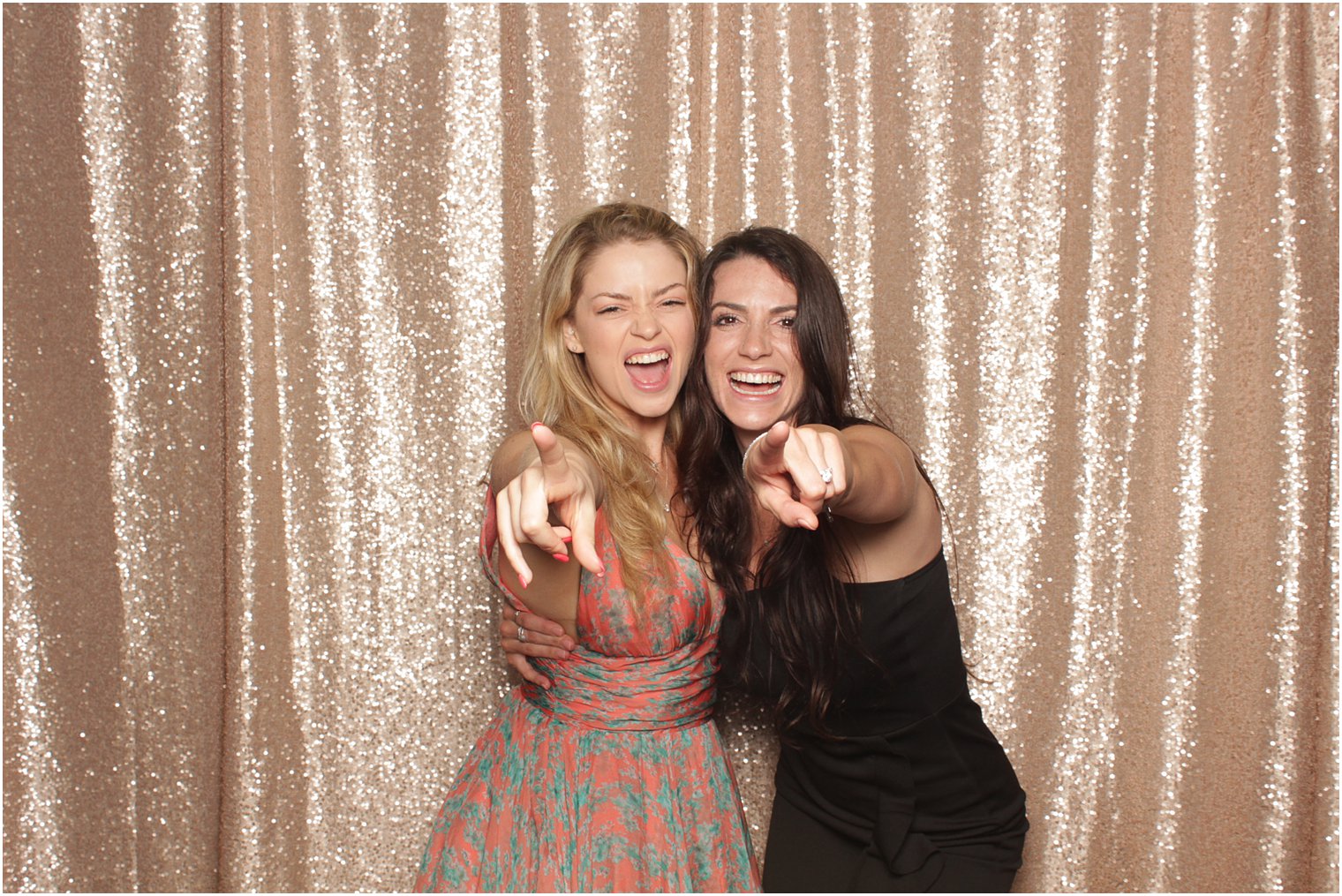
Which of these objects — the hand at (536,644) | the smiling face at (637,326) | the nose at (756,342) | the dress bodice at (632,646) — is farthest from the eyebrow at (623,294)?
the hand at (536,644)

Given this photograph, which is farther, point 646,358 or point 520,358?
point 520,358

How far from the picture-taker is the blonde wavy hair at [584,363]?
1.40 meters

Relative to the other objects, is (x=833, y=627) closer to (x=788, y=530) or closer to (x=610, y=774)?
(x=788, y=530)

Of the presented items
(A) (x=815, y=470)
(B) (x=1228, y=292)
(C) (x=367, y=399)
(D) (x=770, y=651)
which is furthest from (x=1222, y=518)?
(C) (x=367, y=399)

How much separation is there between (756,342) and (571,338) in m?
0.25

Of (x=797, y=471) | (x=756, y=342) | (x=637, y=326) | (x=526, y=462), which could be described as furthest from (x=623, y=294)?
(x=797, y=471)

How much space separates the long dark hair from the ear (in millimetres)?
159

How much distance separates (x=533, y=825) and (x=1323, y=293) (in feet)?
4.60

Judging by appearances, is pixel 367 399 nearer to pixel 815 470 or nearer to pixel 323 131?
pixel 323 131

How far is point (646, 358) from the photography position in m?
1.42

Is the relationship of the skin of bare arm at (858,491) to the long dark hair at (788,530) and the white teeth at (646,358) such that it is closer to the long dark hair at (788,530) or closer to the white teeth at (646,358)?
the long dark hair at (788,530)

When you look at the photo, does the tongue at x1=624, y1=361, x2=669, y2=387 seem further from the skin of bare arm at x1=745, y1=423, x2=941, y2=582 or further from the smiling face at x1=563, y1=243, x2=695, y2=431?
the skin of bare arm at x1=745, y1=423, x2=941, y2=582

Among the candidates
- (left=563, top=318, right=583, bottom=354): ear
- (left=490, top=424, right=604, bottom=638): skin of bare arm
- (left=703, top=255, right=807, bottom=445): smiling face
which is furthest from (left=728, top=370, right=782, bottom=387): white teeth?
(left=490, top=424, right=604, bottom=638): skin of bare arm

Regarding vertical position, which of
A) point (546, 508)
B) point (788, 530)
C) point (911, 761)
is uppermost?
point (546, 508)
